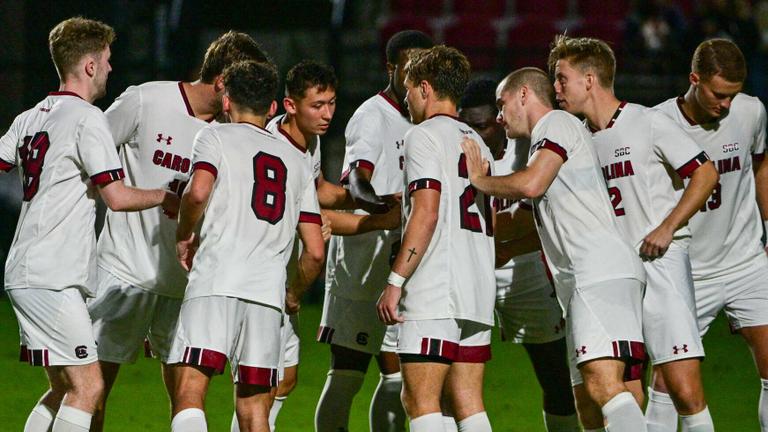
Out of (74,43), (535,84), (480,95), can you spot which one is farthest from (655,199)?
(74,43)

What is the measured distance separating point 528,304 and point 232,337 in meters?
2.09

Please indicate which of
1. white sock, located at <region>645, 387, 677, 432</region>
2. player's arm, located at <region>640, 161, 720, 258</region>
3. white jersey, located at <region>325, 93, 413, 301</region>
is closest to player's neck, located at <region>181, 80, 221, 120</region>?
white jersey, located at <region>325, 93, 413, 301</region>

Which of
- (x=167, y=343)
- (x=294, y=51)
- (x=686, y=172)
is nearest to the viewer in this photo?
Answer: (x=686, y=172)

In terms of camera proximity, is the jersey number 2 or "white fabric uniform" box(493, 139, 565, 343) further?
"white fabric uniform" box(493, 139, 565, 343)

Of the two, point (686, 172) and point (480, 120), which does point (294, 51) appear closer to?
point (480, 120)

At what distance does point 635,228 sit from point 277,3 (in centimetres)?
1204

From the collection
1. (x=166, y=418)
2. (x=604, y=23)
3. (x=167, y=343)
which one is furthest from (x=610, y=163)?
(x=604, y=23)

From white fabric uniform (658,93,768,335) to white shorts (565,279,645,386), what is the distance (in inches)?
41.2

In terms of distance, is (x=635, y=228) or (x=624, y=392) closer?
(x=624, y=392)

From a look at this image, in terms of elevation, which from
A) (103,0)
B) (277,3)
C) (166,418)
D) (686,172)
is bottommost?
(166,418)

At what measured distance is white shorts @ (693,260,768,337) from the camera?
16.5 feet

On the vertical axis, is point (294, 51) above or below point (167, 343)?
above

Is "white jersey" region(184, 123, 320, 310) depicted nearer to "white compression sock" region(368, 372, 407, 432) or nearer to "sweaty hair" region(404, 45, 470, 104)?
"sweaty hair" region(404, 45, 470, 104)

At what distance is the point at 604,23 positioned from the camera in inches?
608
